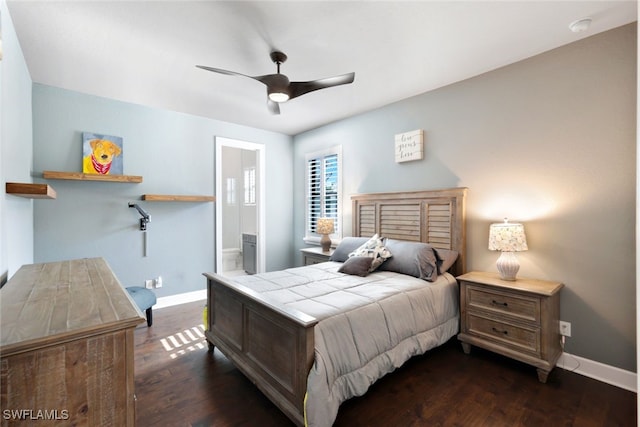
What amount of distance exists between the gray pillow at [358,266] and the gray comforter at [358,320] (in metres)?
0.07

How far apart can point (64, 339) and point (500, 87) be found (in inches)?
139

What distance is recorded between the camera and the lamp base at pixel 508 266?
2.48 m

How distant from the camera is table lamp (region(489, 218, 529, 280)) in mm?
2416

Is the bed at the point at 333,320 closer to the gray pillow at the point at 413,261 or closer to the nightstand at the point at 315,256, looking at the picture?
the gray pillow at the point at 413,261

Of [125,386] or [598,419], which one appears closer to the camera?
[125,386]

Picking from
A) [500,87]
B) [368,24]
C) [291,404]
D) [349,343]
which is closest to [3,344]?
[291,404]

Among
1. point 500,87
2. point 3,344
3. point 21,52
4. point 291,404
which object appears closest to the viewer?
point 3,344

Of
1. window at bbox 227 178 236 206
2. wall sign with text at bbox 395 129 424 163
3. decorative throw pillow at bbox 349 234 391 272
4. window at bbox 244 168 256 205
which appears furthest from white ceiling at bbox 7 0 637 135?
window at bbox 227 178 236 206

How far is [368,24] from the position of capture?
2.14 m

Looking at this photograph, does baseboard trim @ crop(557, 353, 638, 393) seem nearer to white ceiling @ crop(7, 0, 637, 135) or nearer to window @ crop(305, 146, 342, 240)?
white ceiling @ crop(7, 0, 637, 135)

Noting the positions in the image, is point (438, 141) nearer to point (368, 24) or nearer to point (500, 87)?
point (500, 87)

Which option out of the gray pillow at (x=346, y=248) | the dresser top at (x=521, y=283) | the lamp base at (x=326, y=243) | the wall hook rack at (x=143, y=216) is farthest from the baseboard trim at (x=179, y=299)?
the dresser top at (x=521, y=283)

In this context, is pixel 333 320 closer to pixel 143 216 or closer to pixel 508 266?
pixel 508 266

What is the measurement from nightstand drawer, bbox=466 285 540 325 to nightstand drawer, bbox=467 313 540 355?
92 mm
